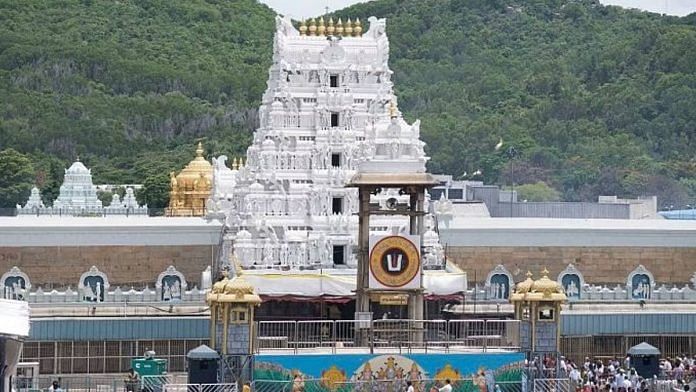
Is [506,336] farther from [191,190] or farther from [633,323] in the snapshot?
[191,190]

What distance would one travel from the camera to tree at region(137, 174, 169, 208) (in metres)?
118

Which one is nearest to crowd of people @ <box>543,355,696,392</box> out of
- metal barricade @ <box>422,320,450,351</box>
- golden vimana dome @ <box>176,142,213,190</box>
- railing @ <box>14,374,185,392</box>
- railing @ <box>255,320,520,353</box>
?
railing @ <box>255,320,520,353</box>

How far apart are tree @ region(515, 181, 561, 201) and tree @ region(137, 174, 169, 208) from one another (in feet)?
54.8

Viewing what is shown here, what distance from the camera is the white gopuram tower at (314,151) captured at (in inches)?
2506

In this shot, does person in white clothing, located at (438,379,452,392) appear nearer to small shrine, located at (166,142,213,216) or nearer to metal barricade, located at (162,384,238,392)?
metal barricade, located at (162,384,238,392)

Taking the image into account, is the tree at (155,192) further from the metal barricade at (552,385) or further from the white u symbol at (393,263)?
the metal barricade at (552,385)

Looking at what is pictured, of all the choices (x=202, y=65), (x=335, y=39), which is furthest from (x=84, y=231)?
(x=202, y=65)

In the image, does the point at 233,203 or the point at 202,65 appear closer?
the point at 233,203

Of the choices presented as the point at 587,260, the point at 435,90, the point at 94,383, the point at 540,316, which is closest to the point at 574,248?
the point at 587,260

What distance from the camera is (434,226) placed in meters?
65.6

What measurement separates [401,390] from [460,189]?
54.7 metres

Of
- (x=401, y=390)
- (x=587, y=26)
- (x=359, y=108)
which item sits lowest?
(x=401, y=390)

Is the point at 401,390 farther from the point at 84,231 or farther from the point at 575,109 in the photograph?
the point at 575,109

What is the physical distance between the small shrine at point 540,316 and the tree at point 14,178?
2925 inches
